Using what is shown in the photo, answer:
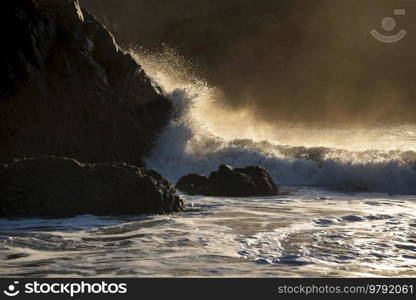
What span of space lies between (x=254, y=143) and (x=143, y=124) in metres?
3.67

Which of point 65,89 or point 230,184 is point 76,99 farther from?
point 230,184

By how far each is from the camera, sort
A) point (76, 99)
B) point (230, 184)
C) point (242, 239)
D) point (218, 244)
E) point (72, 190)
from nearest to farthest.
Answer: point (218, 244) → point (242, 239) → point (72, 190) → point (230, 184) → point (76, 99)

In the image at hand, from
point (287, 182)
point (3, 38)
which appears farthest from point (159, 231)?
point (287, 182)

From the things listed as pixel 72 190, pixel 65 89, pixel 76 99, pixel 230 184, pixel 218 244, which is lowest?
pixel 218 244

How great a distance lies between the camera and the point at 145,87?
18.1m

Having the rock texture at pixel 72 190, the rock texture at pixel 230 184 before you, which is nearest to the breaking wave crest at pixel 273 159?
the rock texture at pixel 230 184

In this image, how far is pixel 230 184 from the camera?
13320mm

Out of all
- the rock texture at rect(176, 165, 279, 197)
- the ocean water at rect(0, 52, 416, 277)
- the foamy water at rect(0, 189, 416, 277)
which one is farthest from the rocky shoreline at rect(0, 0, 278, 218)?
the foamy water at rect(0, 189, 416, 277)

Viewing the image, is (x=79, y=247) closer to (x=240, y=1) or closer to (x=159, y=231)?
(x=159, y=231)

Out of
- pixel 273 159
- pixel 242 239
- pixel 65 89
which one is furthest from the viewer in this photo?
pixel 273 159

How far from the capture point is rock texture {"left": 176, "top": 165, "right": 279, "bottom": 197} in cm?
1320

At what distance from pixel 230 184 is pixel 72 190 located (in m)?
4.30

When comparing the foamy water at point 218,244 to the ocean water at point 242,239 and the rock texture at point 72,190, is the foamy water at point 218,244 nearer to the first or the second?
the ocean water at point 242,239

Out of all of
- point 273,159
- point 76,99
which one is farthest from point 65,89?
point 273,159
